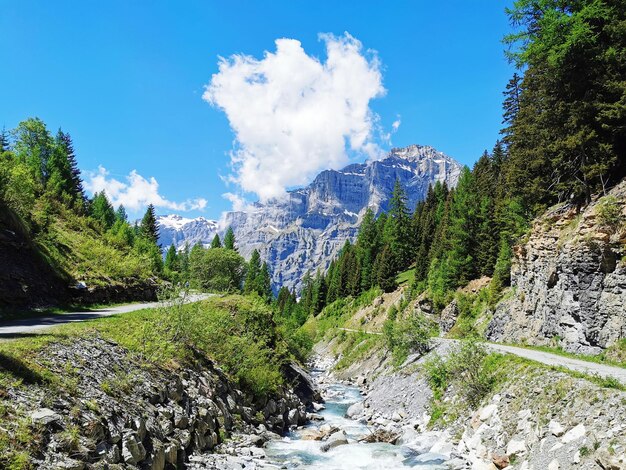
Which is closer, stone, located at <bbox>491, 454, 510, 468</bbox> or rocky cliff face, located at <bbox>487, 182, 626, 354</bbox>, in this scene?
stone, located at <bbox>491, 454, 510, 468</bbox>

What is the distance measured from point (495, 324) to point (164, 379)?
32568mm

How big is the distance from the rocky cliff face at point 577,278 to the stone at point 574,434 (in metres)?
11.7

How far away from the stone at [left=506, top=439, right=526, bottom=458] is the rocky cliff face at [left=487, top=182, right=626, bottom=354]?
11.3 metres

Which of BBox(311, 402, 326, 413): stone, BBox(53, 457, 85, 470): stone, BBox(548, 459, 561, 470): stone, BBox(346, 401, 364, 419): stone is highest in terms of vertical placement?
BBox(53, 457, 85, 470): stone

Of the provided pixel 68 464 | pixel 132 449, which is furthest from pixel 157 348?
pixel 68 464

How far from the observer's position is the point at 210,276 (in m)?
90.7

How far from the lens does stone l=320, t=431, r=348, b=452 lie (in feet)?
70.1

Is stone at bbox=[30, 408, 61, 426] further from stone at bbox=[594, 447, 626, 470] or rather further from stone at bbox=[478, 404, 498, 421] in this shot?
stone at bbox=[478, 404, 498, 421]

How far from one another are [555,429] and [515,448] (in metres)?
1.78

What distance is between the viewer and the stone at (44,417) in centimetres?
971

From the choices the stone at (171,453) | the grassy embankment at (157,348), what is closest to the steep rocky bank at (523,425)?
the grassy embankment at (157,348)

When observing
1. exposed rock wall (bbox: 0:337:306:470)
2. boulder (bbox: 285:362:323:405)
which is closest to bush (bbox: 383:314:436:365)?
boulder (bbox: 285:362:323:405)

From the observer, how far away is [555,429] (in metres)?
14.5

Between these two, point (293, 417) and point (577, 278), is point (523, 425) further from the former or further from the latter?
point (293, 417)
